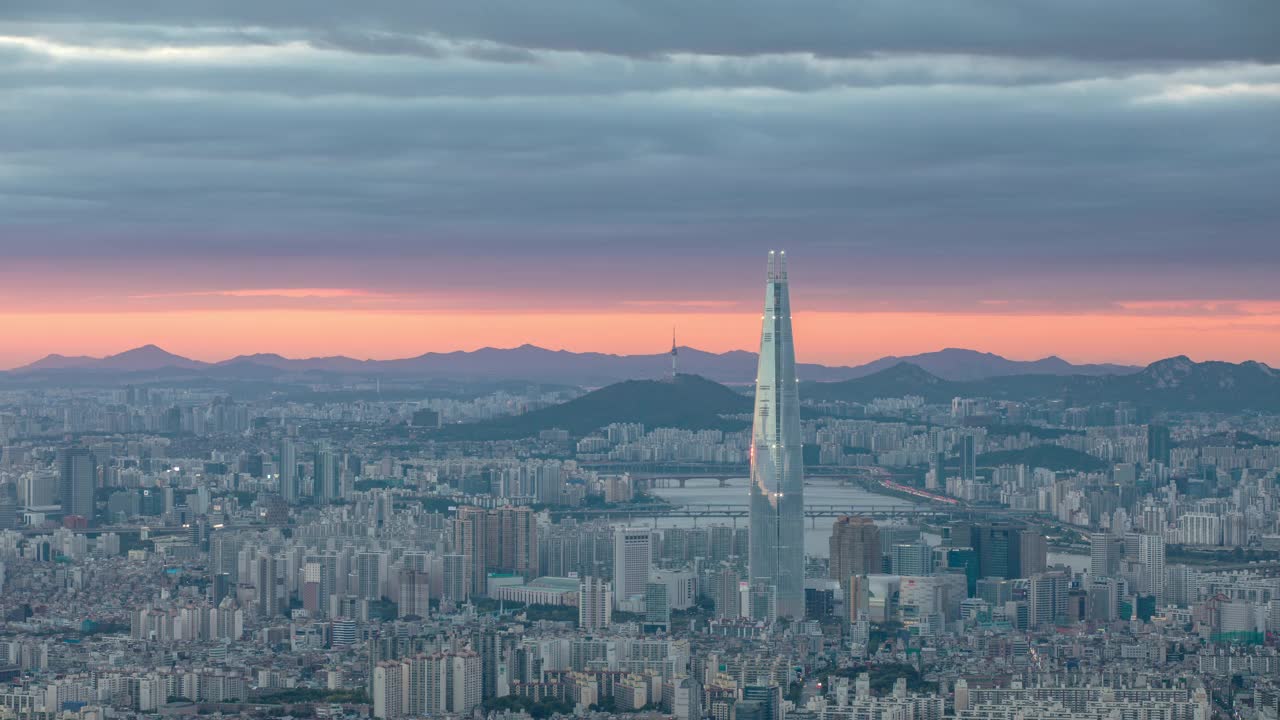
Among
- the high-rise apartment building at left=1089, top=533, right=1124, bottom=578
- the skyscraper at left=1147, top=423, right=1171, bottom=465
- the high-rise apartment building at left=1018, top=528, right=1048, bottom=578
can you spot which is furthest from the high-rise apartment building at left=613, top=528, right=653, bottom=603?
the skyscraper at left=1147, top=423, right=1171, bottom=465

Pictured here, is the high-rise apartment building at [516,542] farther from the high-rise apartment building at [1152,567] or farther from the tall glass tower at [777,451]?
the high-rise apartment building at [1152,567]

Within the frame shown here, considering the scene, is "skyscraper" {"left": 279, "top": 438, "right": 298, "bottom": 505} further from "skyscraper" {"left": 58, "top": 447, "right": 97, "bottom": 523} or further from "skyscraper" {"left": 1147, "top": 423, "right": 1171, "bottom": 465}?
"skyscraper" {"left": 1147, "top": 423, "right": 1171, "bottom": 465}

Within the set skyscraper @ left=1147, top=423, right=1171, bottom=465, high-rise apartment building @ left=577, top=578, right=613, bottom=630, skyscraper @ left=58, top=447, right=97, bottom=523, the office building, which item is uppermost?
skyscraper @ left=1147, top=423, right=1171, bottom=465

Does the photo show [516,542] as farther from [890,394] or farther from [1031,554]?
[890,394]

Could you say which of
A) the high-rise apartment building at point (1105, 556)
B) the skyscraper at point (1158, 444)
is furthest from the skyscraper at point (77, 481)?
the skyscraper at point (1158, 444)

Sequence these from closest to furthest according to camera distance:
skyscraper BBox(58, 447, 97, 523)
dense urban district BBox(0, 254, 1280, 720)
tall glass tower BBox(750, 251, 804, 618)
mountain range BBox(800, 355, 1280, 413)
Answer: dense urban district BBox(0, 254, 1280, 720)
tall glass tower BBox(750, 251, 804, 618)
skyscraper BBox(58, 447, 97, 523)
mountain range BBox(800, 355, 1280, 413)

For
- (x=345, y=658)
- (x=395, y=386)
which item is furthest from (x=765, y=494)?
(x=395, y=386)

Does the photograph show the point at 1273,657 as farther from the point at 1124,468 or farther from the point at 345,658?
the point at 1124,468

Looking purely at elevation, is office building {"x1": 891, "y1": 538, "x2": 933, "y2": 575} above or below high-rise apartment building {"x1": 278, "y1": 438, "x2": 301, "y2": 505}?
below
